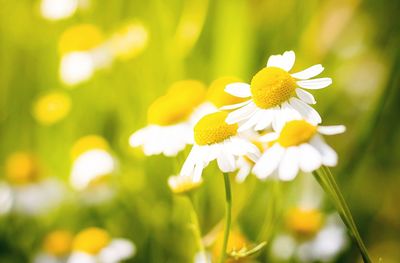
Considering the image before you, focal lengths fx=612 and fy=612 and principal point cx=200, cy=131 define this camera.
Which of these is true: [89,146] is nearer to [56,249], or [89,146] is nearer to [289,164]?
[56,249]

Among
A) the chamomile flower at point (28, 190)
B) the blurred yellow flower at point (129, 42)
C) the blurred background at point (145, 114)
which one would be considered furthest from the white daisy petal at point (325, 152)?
the blurred yellow flower at point (129, 42)

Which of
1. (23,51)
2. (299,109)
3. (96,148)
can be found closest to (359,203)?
(96,148)

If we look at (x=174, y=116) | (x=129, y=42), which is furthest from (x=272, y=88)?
(x=129, y=42)

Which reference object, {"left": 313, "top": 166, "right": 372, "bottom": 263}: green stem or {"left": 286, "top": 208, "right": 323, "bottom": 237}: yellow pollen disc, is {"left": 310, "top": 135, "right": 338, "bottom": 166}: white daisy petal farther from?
{"left": 286, "top": 208, "right": 323, "bottom": 237}: yellow pollen disc

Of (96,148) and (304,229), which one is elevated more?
(96,148)

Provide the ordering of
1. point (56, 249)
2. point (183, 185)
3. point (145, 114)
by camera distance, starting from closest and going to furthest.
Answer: point (183, 185) → point (56, 249) → point (145, 114)

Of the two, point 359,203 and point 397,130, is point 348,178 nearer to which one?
point 359,203

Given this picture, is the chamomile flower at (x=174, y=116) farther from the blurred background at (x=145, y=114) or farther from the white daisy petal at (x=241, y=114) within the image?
the white daisy petal at (x=241, y=114)
